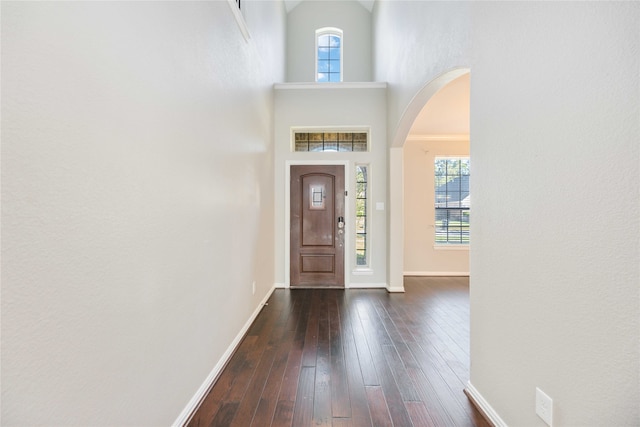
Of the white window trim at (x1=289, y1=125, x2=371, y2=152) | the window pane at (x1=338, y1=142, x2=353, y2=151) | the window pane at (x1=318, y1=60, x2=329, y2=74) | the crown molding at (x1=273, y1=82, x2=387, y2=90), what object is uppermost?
the window pane at (x1=318, y1=60, x2=329, y2=74)

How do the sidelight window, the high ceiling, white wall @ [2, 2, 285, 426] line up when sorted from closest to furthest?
1. white wall @ [2, 2, 285, 426]
2. the sidelight window
3. the high ceiling

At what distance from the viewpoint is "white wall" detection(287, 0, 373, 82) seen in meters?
5.73

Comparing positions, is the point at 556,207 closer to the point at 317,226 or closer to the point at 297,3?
the point at 317,226

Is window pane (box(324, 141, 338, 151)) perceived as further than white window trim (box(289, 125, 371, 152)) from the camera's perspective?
Yes

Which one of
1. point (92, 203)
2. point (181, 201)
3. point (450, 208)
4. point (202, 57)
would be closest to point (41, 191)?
point (92, 203)

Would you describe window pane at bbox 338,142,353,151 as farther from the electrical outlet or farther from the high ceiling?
the electrical outlet

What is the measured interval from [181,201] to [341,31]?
18.3 ft

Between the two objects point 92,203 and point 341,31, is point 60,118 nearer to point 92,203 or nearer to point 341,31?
point 92,203

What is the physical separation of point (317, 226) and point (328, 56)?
11.6 feet

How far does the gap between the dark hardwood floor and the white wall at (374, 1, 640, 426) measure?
0.39 meters

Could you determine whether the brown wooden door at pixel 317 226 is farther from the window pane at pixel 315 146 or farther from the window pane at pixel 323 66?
the window pane at pixel 323 66

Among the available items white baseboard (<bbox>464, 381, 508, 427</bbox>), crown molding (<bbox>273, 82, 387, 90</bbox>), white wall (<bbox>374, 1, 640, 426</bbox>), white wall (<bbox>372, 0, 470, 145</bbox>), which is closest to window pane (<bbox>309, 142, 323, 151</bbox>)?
crown molding (<bbox>273, 82, 387, 90</bbox>)

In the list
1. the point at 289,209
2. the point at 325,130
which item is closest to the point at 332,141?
the point at 325,130

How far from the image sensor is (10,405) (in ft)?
Answer: 2.44
